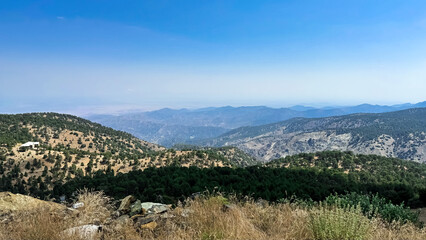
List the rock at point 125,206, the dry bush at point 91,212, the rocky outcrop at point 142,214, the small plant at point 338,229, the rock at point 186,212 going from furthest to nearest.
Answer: the rock at point 125,206 < the rock at point 186,212 < the dry bush at point 91,212 < the rocky outcrop at point 142,214 < the small plant at point 338,229

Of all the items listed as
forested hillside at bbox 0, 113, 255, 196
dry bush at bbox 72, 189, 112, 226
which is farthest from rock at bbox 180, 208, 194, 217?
forested hillside at bbox 0, 113, 255, 196

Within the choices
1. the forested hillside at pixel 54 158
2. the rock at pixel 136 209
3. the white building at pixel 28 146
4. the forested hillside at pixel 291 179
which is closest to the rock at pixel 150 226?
the rock at pixel 136 209

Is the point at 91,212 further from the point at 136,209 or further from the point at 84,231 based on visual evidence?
the point at 84,231

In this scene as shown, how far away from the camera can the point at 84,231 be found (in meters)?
5.52

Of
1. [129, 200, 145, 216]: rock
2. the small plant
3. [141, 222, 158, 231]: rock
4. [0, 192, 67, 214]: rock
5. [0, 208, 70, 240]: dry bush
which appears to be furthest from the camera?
[0, 192, 67, 214]: rock

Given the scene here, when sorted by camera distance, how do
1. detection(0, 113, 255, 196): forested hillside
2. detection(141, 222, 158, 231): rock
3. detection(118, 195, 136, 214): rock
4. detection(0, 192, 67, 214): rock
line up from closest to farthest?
detection(141, 222, 158, 231): rock, detection(118, 195, 136, 214): rock, detection(0, 192, 67, 214): rock, detection(0, 113, 255, 196): forested hillside

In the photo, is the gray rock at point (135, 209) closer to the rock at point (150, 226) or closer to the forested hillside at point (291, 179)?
the rock at point (150, 226)

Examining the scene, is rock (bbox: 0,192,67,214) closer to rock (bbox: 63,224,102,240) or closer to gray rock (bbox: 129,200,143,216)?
gray rock (bbox: 129,200,143,216)

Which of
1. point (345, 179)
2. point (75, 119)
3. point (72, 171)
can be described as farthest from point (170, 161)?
point (75, 119)

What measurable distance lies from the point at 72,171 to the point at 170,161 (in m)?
27.8

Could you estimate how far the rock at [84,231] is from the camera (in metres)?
5.28

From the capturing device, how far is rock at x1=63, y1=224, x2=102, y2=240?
208 inches

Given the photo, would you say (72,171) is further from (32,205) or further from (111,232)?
(111,232)

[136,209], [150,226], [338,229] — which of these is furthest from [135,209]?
[338,229]
